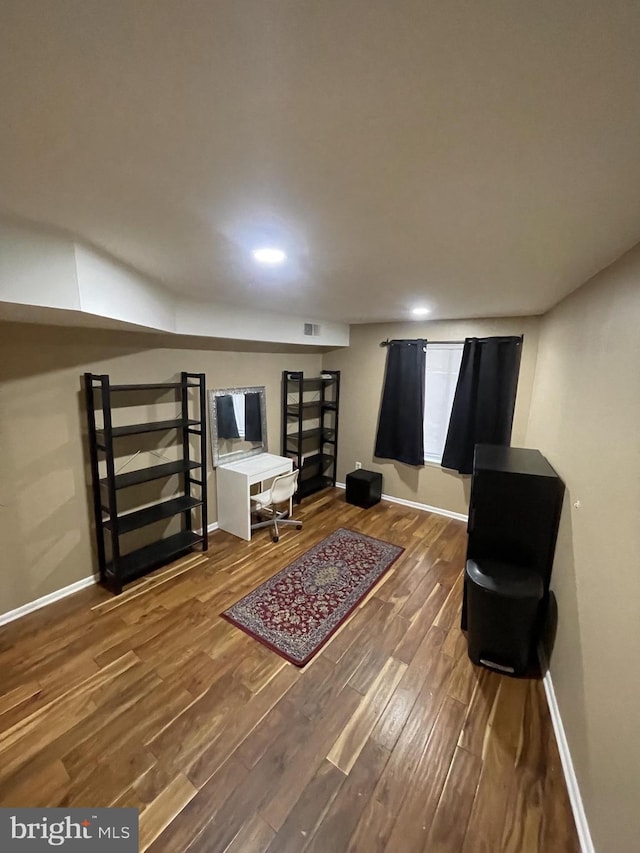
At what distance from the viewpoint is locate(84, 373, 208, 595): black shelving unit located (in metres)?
2.58

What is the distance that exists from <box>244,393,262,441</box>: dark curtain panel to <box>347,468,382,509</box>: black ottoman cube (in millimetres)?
1332

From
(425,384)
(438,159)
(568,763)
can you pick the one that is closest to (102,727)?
(568,763)

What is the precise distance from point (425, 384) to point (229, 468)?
2.53 meters

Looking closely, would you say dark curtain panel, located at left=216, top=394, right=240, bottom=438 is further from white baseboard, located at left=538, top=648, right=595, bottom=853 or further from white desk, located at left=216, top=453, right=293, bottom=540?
white baseboard, located at left=538, top=648, right=595, bottom=853

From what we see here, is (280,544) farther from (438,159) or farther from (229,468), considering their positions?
(438,159)

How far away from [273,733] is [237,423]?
2722 mm

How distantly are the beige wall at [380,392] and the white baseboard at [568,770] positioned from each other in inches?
88.8

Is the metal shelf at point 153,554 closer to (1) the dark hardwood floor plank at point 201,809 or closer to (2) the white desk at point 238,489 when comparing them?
(2) the white desk at point 238,489

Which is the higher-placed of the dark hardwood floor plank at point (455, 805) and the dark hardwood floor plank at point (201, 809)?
the dark hardwood floor plank at point (455, 805)

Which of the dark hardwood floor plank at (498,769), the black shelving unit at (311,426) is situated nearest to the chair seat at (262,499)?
the black shelving unit at (311,426)

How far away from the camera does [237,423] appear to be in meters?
3.83

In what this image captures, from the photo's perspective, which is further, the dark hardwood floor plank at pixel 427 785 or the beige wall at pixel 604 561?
the dark hardwood floor plank at pixel 427 785

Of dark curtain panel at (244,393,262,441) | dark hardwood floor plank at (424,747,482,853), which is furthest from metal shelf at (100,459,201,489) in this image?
dark hardwood floor plank at (424,747,482,853)

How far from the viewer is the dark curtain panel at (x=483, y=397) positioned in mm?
3611
